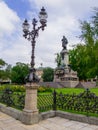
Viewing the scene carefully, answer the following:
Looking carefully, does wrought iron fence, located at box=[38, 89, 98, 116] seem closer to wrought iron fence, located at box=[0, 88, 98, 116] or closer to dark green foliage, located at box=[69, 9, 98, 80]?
wrought iron fence, located at box=[0, 88, 98, 116]

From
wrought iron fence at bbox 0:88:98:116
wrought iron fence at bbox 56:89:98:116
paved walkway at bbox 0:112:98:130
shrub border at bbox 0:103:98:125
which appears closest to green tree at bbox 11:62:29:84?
wrought iron fence at bbox 0:88:98:116

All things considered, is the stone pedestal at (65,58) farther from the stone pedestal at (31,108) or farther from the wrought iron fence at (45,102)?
the stone pedestal at (31,108)

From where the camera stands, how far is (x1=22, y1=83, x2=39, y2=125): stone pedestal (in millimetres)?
8430

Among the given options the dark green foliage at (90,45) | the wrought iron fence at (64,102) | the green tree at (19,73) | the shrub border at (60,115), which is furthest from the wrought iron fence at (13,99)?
the green tree at (19,73)

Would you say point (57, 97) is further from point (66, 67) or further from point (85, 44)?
point (66, 67)

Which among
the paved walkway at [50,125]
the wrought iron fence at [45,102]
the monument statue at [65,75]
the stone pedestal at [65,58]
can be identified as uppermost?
the stone pedestal at [65,58]

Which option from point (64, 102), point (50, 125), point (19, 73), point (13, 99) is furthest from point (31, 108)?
point (19, 73)

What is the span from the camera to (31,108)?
852 centimetres

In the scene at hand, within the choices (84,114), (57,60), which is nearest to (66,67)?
(57,60)

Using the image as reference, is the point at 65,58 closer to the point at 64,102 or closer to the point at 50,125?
the point at 64,102

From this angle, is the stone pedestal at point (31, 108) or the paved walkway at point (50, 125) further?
the stone pedestal at point (31, 108)

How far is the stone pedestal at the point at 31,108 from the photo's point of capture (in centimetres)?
843

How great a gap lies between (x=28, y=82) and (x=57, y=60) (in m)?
51.1

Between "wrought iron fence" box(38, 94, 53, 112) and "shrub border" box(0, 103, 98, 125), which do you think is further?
"wrought iron fence" box(38, 94, 53, 112)
